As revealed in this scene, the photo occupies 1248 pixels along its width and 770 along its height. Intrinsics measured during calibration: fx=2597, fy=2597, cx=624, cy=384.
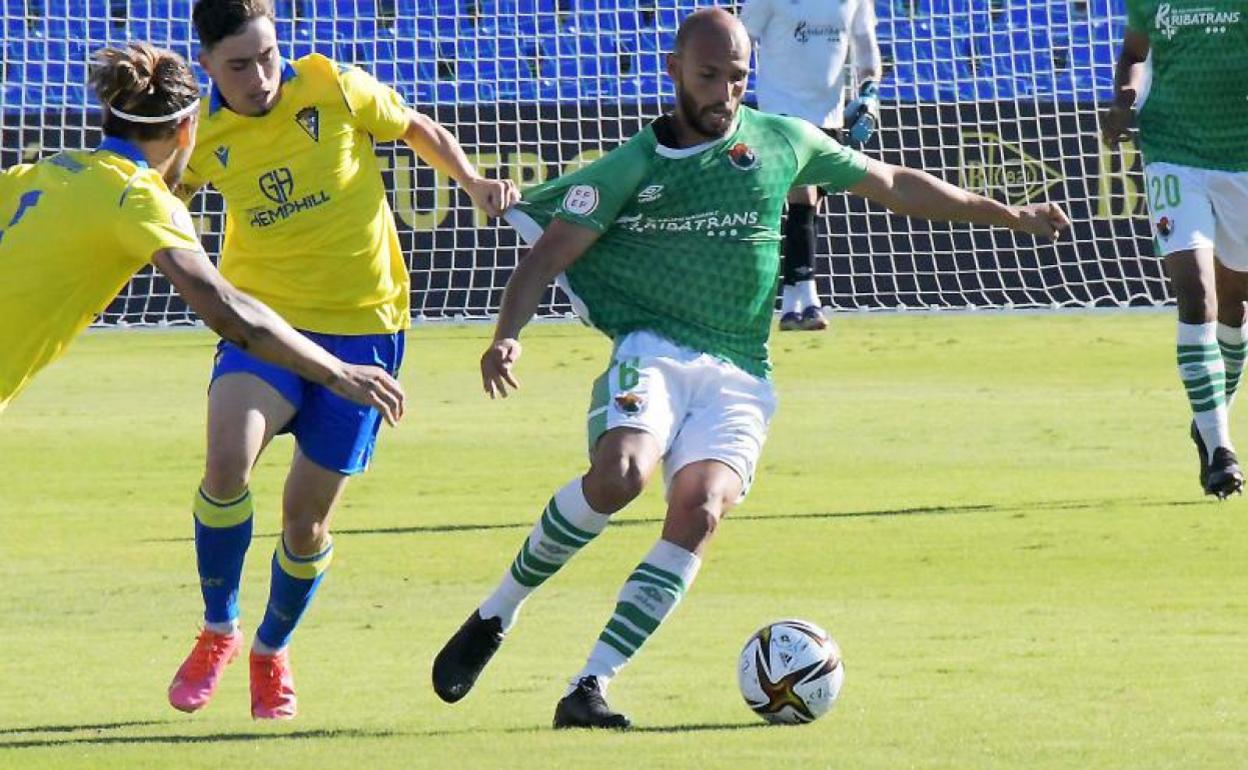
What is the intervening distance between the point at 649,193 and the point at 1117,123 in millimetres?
4142

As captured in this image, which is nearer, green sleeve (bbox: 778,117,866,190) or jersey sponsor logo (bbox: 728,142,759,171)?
jersey sponsor logo (bbox: 728,142,759,171)

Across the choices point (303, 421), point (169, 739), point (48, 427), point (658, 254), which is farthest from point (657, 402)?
point (48, 427)

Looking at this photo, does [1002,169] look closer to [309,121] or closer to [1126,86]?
[1126,86]

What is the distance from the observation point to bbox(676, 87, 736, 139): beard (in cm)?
697

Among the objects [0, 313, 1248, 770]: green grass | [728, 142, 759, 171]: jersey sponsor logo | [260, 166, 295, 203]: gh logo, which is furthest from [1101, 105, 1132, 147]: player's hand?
[260, 166, 295, 203]: gh logo

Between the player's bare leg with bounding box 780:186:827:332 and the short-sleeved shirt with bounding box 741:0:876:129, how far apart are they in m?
0.60

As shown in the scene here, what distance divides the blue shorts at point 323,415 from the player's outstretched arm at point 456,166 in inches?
22.2

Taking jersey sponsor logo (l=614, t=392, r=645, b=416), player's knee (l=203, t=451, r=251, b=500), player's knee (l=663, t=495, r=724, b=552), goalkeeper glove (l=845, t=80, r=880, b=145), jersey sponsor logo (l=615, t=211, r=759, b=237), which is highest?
jersey sponsor logo (l=615, t=211, r=759, b=237)

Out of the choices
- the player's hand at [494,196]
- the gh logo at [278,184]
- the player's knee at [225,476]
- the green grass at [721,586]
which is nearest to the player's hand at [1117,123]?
the green grass at [721,586]

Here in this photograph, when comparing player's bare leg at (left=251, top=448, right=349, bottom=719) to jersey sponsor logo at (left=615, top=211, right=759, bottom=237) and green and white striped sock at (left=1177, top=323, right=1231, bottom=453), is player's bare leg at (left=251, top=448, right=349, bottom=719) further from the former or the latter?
green and white striped sock at (left=1177, top=323, right=1231, bottom=453)

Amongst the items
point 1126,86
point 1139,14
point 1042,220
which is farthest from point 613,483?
point 1139,14

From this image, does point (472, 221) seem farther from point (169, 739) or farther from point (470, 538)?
point (169, 739)

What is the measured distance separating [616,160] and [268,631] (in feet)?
5.16

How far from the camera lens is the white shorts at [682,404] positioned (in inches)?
266
